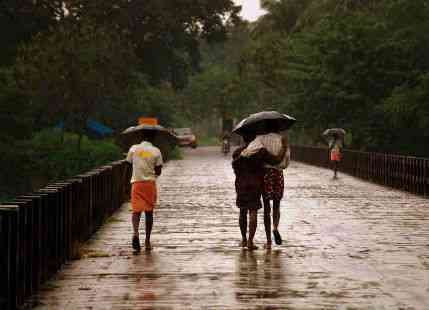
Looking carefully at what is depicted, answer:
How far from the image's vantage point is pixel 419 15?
43594 mm

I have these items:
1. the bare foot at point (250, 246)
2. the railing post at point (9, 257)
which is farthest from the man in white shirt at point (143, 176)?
the railing post at point (9, 257)

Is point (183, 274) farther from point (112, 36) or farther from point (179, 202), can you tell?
point (112, 36)

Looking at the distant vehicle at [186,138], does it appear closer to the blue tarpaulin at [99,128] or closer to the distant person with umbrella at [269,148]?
the blue tarpaulin at [99,128]

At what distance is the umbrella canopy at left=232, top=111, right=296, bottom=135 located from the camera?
12358mm

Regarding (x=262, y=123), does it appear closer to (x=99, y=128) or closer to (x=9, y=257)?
(x=9, y=257)

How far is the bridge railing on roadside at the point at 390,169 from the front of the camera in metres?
24.0

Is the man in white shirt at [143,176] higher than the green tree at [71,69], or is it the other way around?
the green tree at [71,69]

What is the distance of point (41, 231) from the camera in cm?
958

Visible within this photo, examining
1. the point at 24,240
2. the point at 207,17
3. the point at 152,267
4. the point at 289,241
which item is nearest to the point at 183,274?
the point at 152,267

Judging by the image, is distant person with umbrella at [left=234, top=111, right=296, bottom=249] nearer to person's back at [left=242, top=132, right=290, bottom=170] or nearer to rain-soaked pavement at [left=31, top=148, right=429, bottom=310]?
person's back at [left=242, top=132, right=290, bottom=170]

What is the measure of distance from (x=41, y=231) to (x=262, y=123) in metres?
4.02

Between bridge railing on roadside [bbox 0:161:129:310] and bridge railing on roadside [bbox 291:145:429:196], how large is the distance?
37.5ft

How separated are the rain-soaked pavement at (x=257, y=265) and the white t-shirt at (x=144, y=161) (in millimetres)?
1042

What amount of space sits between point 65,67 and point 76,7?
9.11 metres
